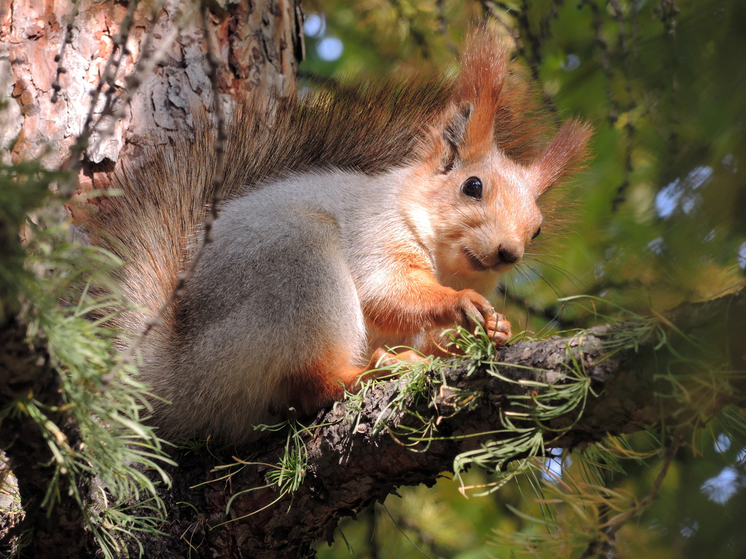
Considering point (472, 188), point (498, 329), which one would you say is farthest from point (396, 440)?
point (472, 188)

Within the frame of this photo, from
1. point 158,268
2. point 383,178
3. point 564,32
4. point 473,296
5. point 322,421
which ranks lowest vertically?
point 322,421

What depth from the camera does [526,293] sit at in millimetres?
2979

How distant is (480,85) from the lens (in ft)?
7.57

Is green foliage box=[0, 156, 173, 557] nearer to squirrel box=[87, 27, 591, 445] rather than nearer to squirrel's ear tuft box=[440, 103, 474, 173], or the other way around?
squirrel box=[87, 27, 591, 445]

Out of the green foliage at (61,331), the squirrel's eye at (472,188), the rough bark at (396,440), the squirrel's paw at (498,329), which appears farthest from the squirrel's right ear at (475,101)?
the green foliage at (61,331)

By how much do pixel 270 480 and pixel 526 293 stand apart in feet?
5.97

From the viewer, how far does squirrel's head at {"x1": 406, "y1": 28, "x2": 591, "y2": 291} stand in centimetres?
212

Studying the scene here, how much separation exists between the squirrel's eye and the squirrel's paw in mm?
734

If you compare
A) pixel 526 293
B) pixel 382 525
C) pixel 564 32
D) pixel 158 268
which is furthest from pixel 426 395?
pixel 564 32

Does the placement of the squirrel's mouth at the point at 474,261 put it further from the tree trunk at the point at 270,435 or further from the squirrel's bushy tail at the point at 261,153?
the tree trunk at the point at 270,435

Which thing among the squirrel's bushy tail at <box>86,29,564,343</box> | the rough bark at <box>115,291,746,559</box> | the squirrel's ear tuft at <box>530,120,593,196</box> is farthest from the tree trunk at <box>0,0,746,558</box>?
the squirrel's ear tuft at <box>530,120,593,196</box>

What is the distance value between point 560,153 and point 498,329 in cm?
118

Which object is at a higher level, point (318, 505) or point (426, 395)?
point (426, 395)

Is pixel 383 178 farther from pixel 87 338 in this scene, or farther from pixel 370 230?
pixel 87 338
